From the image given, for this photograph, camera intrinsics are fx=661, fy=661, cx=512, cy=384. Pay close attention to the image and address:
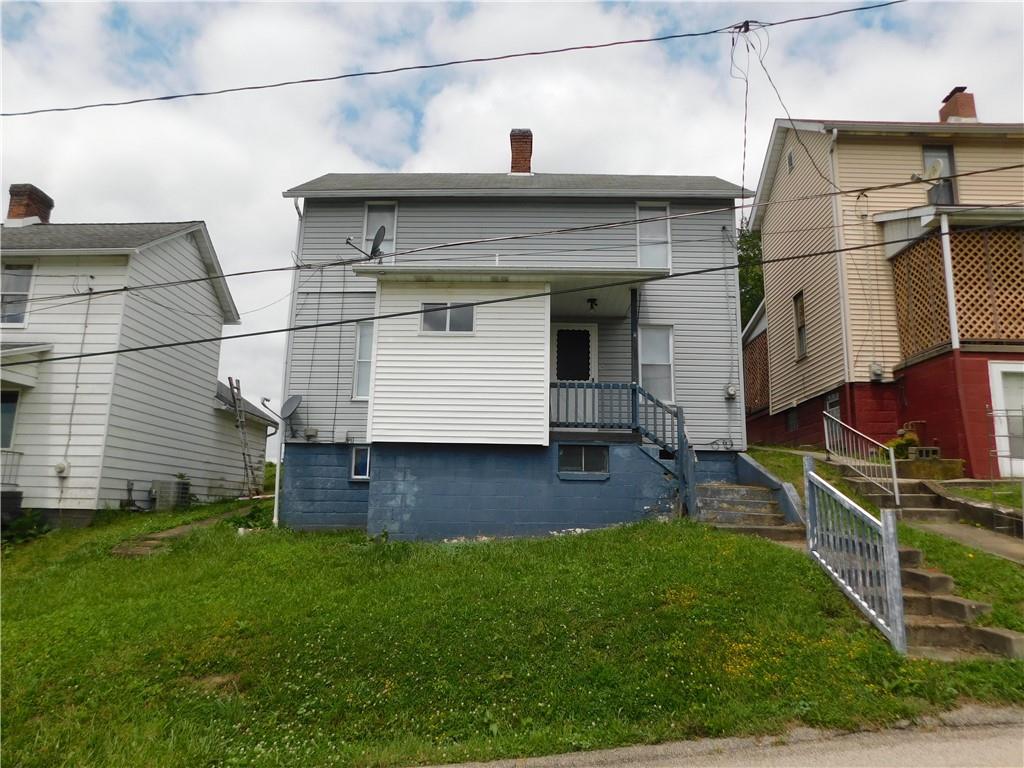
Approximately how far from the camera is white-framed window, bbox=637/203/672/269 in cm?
1423

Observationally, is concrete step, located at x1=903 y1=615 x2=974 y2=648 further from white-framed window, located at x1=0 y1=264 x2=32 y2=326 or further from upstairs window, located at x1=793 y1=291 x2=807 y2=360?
white-framed window, located at x1=0 y1=264 x2=32 y2=326

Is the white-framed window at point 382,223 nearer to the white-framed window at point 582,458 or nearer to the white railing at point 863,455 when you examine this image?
the white-framed window at point 582,458

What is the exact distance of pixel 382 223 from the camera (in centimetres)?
1481

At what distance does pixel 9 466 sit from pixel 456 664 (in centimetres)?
1230

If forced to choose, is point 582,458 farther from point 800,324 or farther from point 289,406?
point 800,324

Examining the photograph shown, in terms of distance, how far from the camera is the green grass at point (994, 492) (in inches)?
384

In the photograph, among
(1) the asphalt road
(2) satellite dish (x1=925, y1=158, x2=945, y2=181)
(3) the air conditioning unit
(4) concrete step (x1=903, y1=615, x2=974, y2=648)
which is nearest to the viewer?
(1) the asphalt road

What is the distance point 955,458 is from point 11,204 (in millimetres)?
22950

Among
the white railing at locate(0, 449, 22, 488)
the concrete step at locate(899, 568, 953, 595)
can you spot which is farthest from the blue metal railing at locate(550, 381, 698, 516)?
the white railing at locate(0, 449, 22, 488)

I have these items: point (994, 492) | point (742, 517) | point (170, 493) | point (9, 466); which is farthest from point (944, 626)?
point (170, 493)

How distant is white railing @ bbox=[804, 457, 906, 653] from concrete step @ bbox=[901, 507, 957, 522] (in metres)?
3.16

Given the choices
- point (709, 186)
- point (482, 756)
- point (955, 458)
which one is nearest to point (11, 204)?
point (709, 186)

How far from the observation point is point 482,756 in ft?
15.8

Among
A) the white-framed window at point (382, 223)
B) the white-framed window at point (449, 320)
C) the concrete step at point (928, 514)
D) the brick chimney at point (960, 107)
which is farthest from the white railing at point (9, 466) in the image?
the brick chimney at point (960, 107)
